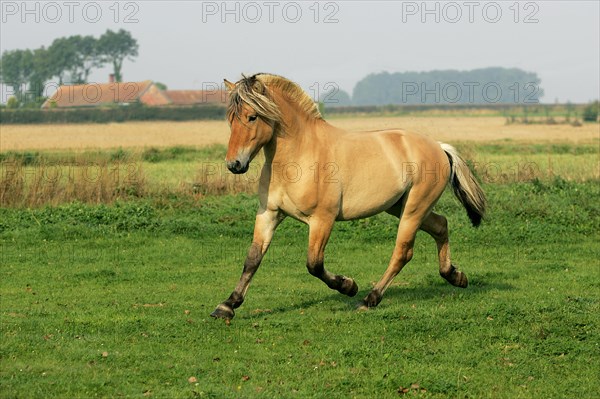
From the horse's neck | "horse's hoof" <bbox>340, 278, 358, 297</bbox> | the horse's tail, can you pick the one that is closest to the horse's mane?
the horse's neck

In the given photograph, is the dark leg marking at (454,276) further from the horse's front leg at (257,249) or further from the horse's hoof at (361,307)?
the horse's front leg at (257,249)

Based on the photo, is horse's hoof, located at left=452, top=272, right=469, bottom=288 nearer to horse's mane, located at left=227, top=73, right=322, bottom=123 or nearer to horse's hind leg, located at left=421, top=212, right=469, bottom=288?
horse's hind leg, located at left=421, top=212, right=469, bottom=288

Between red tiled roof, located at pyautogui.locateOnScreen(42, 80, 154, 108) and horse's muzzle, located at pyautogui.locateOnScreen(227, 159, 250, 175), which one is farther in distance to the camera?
red tiled roof, located at pyautogui.locateOnScreen(42, 80, 154, 108)

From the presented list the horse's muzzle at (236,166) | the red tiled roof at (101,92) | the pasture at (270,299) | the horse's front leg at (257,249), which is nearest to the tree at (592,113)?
the red tiled roof at (101,92)

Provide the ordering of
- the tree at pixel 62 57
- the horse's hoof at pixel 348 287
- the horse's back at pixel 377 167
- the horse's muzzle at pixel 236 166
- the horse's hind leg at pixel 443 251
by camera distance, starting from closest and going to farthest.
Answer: the horse's muzzle at pixel 236 166, the horse's back at pixel 377 167, the horse's hoof at pixel 348 287, the horse's hind leg at pixel 443 251, the tree at pixel 62 57

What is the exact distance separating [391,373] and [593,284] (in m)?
4.84

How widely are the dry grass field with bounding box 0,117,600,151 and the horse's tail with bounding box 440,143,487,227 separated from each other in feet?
77.7

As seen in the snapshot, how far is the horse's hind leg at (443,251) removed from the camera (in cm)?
980

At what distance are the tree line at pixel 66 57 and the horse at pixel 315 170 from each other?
196 feet

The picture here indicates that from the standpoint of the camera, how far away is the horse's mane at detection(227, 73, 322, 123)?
26.1 ft

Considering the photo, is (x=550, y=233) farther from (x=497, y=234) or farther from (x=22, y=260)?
(x=22, y=260)

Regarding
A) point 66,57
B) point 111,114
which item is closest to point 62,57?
point 66,57

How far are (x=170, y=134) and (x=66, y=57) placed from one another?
96.4 ft

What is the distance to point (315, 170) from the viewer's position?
8.43m
